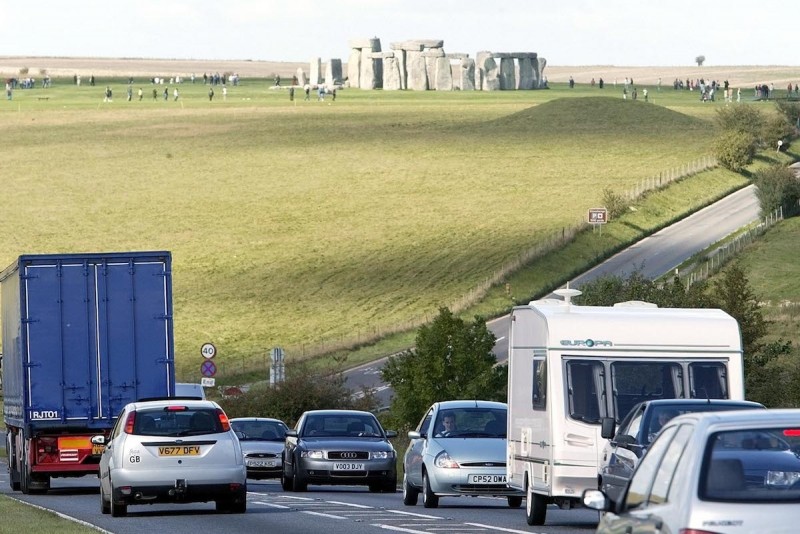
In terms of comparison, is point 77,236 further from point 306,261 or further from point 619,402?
point 619,402

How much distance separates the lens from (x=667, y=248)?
294 ft

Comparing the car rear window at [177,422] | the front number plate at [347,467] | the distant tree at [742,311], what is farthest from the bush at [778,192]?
the car rear window at [177,422]

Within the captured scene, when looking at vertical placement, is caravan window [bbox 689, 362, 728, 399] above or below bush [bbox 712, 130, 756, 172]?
below

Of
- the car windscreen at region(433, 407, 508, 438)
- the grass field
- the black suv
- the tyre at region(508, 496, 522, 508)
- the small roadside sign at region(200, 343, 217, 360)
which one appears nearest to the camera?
the black suv

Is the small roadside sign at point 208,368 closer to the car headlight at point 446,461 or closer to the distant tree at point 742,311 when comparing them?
the distant tree at point 742,311

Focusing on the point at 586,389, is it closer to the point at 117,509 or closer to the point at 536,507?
the point at 536,507

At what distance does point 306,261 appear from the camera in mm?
90750

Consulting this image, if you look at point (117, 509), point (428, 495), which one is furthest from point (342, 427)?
point (117, 509)

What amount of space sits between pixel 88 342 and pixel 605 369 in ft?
35.2

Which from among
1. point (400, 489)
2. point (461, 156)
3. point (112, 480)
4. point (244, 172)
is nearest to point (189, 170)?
point (244, 172)

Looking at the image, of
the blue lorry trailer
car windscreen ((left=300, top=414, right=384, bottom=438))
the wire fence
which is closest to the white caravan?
the blue lorry trailer

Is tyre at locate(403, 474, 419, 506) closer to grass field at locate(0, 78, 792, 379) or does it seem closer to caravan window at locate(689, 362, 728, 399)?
caravan window at locate(689, 362, 728, 399)

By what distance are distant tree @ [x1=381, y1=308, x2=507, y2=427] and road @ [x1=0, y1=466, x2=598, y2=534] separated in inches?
773

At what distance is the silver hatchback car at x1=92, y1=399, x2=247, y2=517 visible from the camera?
23125mm
